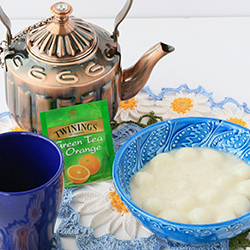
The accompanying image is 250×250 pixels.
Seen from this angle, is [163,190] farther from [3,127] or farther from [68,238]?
[3,127]

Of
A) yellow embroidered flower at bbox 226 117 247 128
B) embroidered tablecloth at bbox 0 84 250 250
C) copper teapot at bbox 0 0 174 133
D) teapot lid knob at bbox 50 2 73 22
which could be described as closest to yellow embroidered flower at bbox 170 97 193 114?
embroidered tablecloth at bbox 0 84 250 250

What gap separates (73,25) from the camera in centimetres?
95

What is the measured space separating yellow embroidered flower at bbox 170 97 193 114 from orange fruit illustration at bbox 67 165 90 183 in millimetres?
329

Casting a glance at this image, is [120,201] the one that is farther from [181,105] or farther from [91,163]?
[181,105]

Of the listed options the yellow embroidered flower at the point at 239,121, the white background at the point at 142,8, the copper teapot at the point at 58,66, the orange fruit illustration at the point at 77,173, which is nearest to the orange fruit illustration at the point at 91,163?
the orange fruit illustration at the point at 77,173

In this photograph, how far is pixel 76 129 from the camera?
954 millimetres

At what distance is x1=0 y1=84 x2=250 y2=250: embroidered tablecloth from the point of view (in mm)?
847

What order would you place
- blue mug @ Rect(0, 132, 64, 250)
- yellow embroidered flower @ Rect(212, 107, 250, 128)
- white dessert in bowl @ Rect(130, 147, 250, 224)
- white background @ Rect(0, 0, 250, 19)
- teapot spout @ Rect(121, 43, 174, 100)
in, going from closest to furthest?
1. blue mug @ Rect(0, 132, 64, 250)
2. white dessert in bowl @ Rect(130, 147, 250, 224)
3. teapot spout @ Rect(121, 43, 174, 100)
4. yellow embroidered flower @ Rect(212, 107, 250, 128)
5. white background @ Rect(0, 0, 250, 19)

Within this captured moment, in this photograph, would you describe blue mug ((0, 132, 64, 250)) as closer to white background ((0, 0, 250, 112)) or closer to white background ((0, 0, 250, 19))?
white background ((0, 0, 250, 112))

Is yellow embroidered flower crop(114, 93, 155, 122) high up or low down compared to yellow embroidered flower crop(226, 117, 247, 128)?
down

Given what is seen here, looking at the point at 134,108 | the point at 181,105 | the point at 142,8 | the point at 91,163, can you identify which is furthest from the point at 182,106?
the point at 142,8

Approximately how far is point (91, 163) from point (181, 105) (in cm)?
34

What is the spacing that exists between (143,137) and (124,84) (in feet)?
0.51

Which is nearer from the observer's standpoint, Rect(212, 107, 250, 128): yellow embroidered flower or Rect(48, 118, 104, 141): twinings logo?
Rect(48, 118, 104, 141): twinings logo
